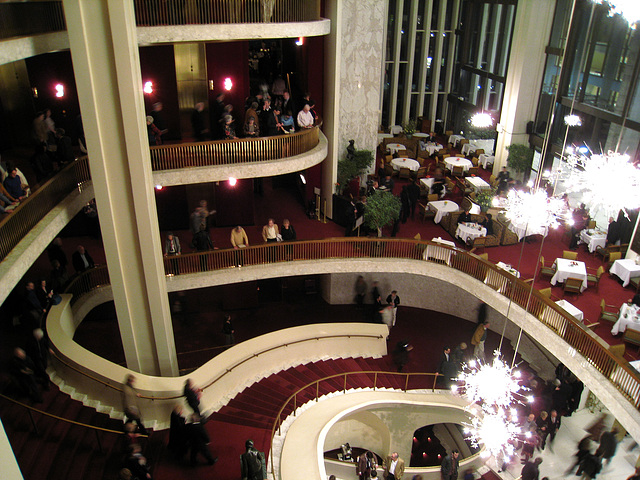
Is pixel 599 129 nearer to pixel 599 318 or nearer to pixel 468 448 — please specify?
pixel 599 318

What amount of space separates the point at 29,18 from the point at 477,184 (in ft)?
49.8

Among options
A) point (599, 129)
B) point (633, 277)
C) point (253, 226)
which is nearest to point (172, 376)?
point (253, 226)

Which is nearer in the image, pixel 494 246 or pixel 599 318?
pixel 599 318

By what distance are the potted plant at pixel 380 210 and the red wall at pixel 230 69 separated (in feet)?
16.2

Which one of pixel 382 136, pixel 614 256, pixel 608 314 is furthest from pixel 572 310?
pixel 382 136

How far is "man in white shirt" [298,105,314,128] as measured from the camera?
14773 millimetres

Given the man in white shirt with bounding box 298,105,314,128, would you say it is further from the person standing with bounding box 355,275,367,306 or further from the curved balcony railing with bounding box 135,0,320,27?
the person standing with bounding box 355,275,367,306

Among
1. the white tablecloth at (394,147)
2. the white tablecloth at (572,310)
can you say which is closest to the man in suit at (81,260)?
the white tablecloth at (572,310)

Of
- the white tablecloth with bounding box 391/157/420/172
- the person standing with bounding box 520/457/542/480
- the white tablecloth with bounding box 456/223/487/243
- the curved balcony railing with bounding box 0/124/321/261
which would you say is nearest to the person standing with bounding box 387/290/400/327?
the white tablecloth with bounding box 456/223/487/243

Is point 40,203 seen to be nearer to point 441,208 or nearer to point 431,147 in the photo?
point 441,208

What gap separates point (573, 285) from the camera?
13500 mm

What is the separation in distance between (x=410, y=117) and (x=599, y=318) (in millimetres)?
18253

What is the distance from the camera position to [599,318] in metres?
12.8

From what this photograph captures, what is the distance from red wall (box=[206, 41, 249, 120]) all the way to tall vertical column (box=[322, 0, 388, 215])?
101 inches
